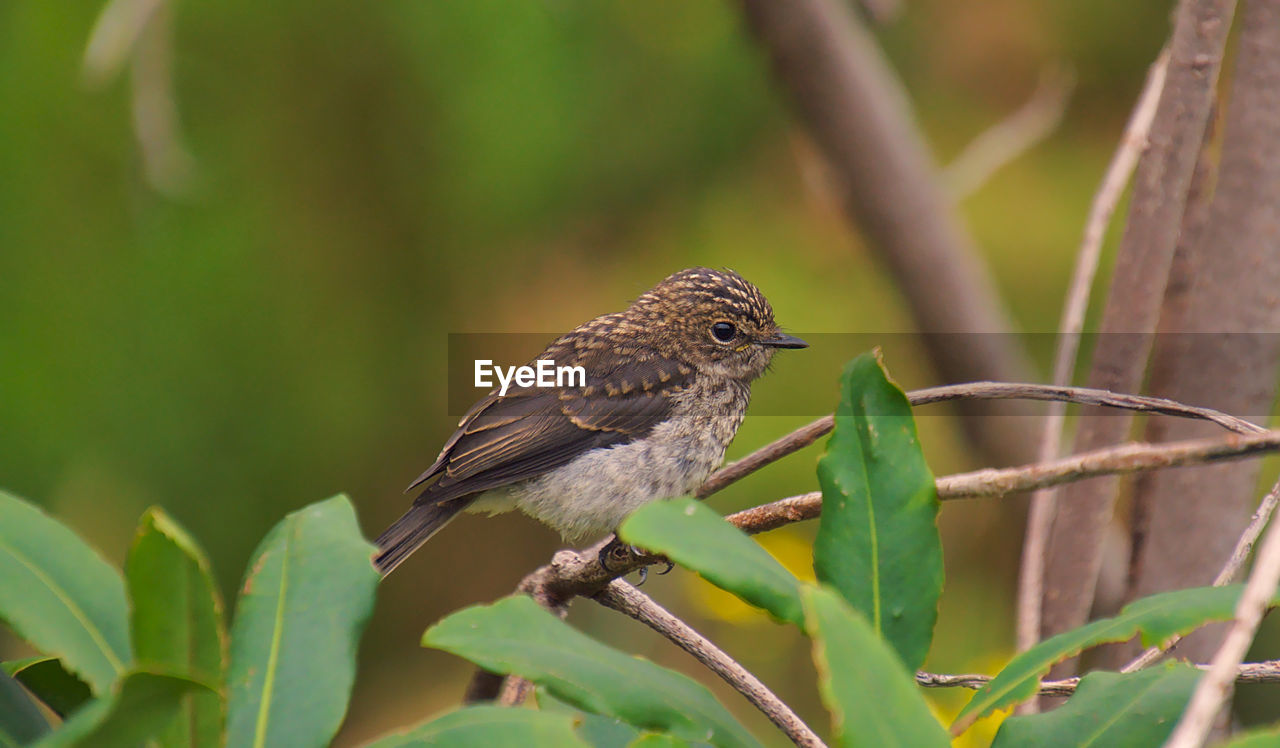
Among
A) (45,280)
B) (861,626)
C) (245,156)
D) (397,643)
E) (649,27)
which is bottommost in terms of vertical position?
(397,643)

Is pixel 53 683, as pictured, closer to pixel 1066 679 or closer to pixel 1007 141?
pixel 1066 679

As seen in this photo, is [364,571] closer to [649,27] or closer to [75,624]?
[75,624]

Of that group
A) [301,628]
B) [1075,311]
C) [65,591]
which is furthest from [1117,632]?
[1075,311]

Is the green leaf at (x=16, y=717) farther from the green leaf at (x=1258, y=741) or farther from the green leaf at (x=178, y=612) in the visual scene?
the green leaf at (x=1258, y=741)

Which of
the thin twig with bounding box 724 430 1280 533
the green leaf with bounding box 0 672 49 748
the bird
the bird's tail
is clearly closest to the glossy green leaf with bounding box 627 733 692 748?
the thin twig with bounding box 724 430 1280 533

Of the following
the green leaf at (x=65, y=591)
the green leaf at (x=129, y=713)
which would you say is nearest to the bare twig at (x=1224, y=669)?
the green leaf at (x=129, y=713)

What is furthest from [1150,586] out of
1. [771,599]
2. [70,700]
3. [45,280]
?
[45,280]
